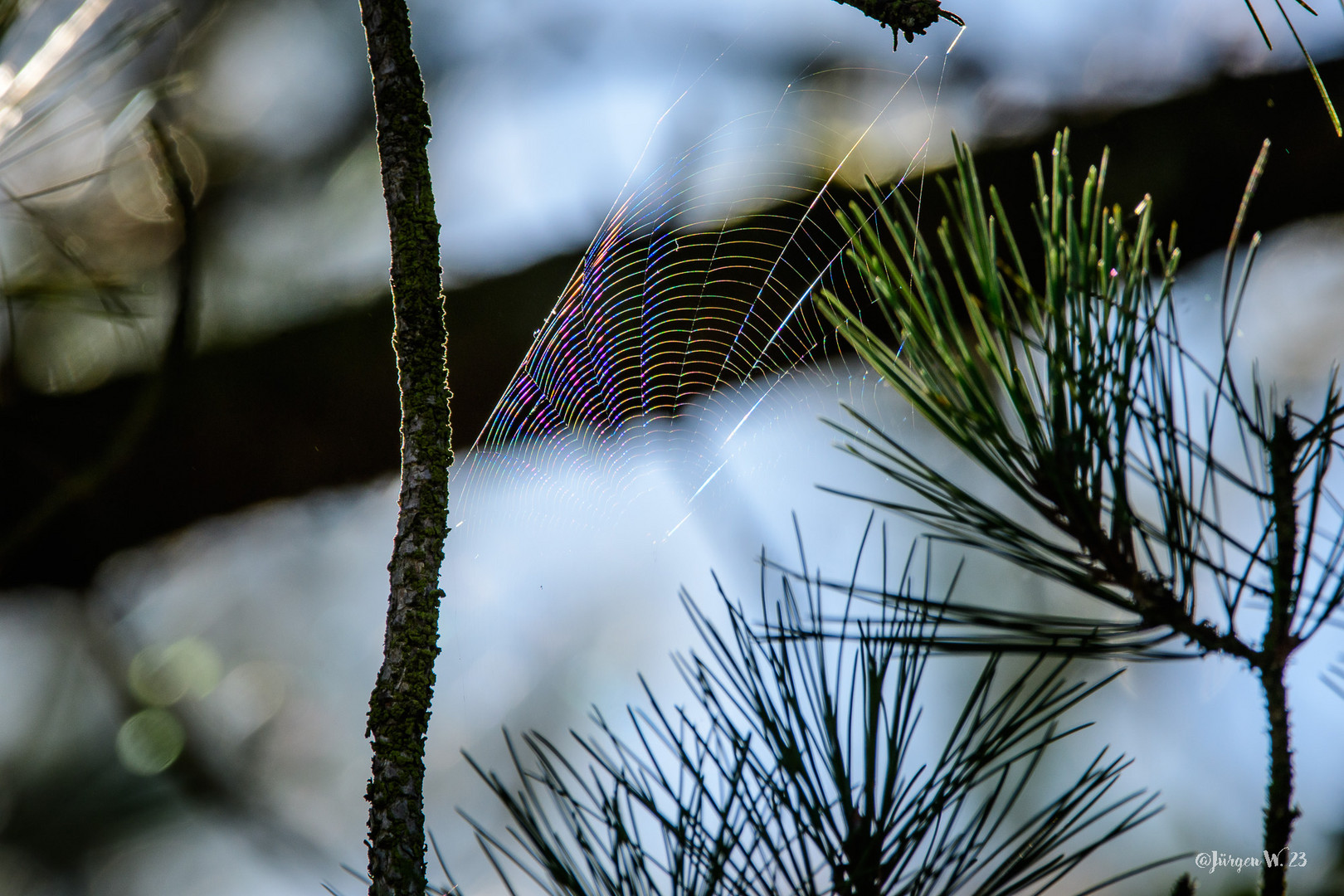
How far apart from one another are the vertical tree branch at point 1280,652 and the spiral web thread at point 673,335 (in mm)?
572

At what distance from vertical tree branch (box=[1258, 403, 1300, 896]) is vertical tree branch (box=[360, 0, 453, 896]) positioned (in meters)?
0.24

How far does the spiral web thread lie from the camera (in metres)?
0.85

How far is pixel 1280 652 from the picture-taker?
238 mm

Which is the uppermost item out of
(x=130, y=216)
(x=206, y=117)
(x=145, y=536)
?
(x=206, y=117)

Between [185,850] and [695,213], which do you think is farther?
[185,850]

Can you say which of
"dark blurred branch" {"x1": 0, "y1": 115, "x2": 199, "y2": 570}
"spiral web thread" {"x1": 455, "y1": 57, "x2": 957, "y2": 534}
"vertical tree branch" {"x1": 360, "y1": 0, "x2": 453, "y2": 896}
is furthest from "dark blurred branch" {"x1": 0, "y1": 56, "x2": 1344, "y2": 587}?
"vertical tree branch" {"x1": 360, "y1": 0, "x2": 453, "y2": 896}

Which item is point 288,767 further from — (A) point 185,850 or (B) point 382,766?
(B) point 382,766

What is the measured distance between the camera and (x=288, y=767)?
1481 mm

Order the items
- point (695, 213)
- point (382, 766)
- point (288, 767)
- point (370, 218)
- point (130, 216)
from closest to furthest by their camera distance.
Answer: point (382, 766)
point (695, 213)
point (130, 216)
point (370, 218)
point (288, 767)

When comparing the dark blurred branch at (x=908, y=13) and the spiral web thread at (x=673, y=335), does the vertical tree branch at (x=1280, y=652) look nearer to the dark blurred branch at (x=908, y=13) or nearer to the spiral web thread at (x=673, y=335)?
the dark blurred branch at (x=908, y=13)

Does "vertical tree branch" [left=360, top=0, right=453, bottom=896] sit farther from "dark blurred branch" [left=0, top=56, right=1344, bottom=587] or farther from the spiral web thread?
"dark blurred branch" [left=0, top=56, right=1344, bottom=587]

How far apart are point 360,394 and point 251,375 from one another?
14 cm

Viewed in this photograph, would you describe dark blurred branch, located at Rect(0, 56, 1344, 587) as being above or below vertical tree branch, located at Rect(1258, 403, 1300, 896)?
above

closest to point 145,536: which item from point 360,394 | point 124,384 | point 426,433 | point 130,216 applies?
point 124,384
